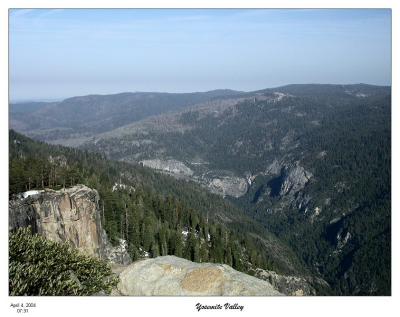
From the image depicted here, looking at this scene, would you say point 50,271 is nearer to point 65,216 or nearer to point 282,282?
point 65,216

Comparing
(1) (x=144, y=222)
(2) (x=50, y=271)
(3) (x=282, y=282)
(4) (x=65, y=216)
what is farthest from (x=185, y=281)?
(3) (x=282, y=282)

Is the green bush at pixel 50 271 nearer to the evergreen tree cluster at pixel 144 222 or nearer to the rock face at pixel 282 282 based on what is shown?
the evergreen tree cluster at pixel 144 222

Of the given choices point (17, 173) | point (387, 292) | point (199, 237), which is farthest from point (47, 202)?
point (199, 237)

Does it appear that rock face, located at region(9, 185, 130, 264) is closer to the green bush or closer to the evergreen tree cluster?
the evergreen tree cluster

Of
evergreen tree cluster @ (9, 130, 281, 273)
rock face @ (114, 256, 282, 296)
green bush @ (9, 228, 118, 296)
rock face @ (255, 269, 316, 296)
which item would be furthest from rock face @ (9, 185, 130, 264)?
rock face @ (255, 269, 316, 296)
